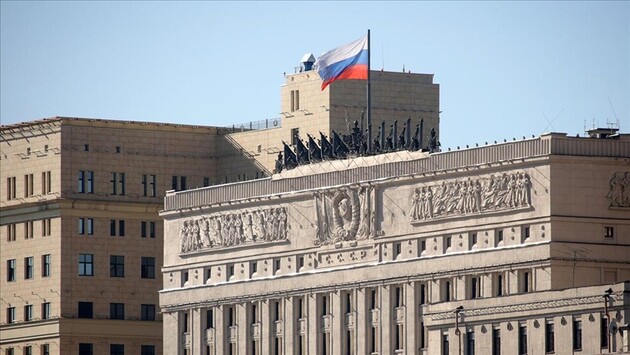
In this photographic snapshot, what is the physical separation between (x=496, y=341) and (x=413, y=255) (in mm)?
16158

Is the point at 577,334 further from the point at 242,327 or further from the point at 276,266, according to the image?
the point at 242,327

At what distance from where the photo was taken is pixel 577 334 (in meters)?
149

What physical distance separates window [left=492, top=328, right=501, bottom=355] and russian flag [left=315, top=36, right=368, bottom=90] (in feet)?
88.9

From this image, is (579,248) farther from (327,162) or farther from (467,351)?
(327,162)

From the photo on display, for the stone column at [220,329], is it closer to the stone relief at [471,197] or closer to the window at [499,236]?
the stone relief at [471,197]

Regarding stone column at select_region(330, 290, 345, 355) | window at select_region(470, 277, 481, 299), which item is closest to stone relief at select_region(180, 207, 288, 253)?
stone column at select_region(330, 290, 345, 355)

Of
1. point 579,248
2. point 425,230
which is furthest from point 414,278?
point 579,248

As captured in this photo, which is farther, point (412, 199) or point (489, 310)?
point (412, 199)

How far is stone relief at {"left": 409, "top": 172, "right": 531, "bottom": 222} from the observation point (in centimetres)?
16225

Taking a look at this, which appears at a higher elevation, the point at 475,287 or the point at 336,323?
the point at 475,287

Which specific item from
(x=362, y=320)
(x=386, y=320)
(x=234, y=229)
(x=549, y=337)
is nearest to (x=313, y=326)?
(x=362, y=320)

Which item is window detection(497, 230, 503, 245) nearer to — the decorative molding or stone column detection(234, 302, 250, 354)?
the decorative molding

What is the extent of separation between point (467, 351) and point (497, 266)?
24.8 ft

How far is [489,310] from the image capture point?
15562cm
